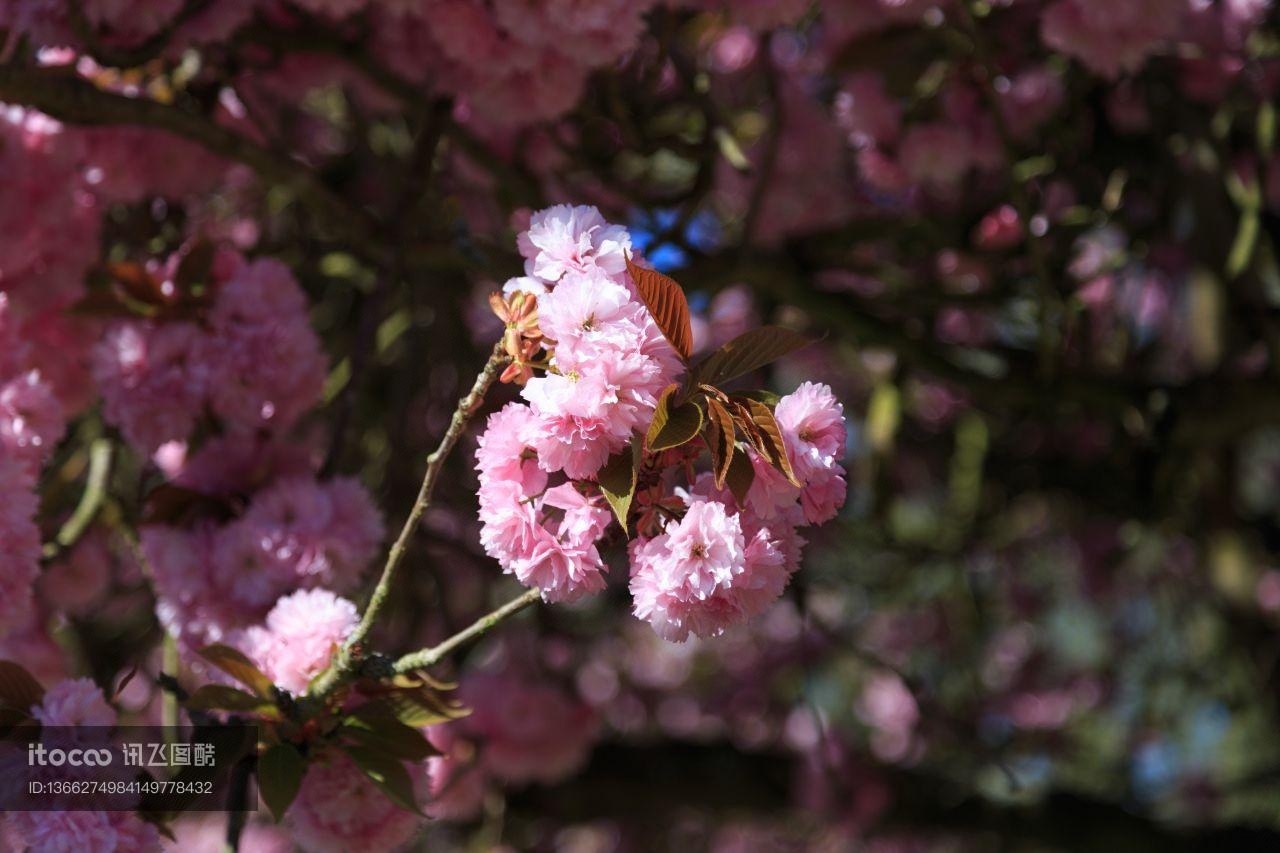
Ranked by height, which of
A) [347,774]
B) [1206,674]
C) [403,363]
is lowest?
[1206,674]

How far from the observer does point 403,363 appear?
6.97 feet

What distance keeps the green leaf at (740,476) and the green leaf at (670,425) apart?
4 cm

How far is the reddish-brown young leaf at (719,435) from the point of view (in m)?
0.83

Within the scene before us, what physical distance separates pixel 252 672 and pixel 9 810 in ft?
0.75

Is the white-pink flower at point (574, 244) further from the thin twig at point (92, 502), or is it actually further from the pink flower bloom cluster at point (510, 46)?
the thin twig at point (92, 502)

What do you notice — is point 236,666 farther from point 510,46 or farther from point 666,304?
point 510,46

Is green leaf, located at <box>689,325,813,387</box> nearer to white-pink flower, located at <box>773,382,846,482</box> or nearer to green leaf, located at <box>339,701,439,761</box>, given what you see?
white-pink flower, located at <box>773,382,846,482</box>

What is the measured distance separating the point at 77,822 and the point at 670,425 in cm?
62

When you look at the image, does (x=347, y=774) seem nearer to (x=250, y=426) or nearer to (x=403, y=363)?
(x=250, y=426)

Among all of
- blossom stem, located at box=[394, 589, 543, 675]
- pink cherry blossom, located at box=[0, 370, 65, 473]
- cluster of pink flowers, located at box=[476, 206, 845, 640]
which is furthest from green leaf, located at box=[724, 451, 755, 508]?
pink cherry blossom, located at box=[0, 370, 65, 473]

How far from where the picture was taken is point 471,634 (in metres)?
0.93

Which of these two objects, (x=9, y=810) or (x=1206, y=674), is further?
(x=1206, y=674)

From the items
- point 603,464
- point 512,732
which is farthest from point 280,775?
point 512,732

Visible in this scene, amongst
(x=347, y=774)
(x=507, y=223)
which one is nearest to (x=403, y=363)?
(x=507, y=223)
